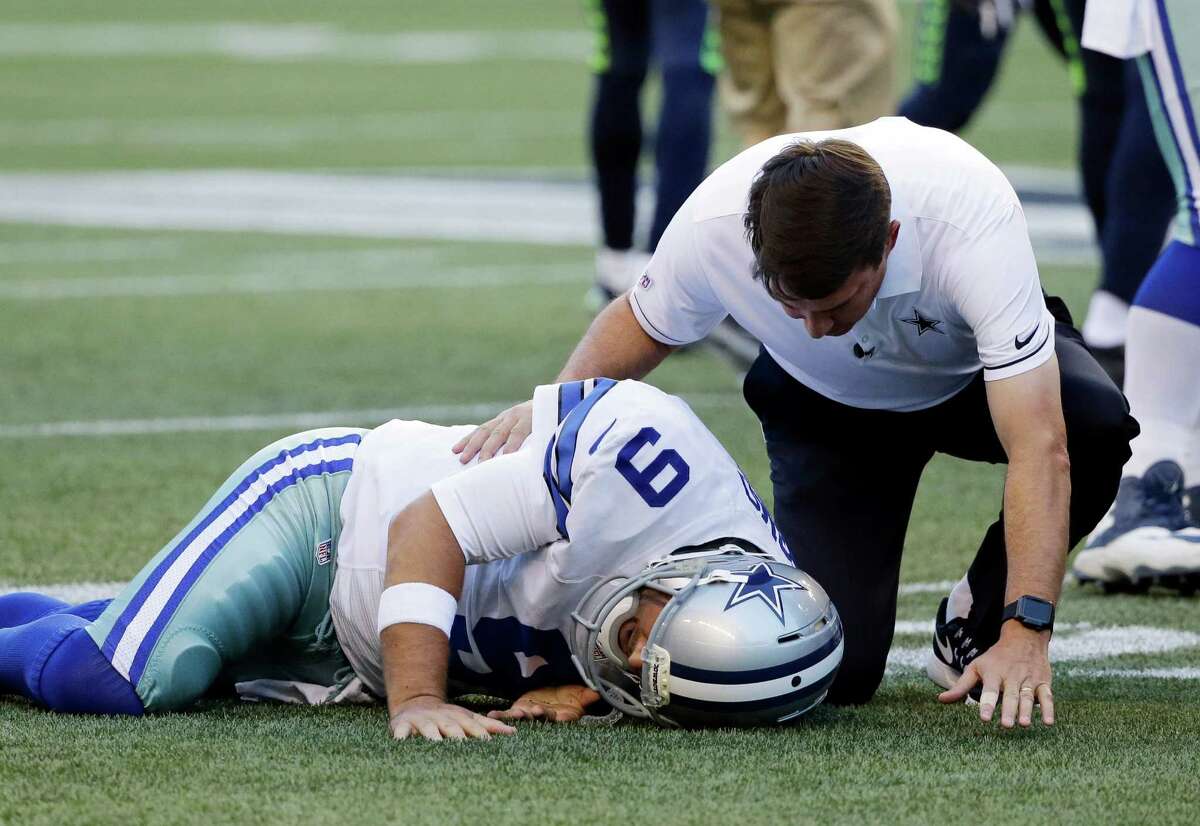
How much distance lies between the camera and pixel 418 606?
10.8 feet

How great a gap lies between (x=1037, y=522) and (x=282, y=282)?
6.17m

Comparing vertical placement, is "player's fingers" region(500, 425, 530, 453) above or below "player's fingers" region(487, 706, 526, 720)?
above

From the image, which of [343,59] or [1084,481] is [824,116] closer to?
[1084,481]

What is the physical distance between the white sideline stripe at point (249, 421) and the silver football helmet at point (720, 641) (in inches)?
110

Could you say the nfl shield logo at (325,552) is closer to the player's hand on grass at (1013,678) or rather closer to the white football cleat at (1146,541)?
the player's hand on grass at (1013,678)

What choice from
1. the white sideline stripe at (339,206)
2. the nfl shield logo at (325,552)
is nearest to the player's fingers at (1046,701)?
the nfl shield logo at (325,552)

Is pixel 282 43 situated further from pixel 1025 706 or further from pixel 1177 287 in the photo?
pixel 1025 706

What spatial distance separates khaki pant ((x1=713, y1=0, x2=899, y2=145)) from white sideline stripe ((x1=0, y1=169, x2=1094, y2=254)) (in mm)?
2880

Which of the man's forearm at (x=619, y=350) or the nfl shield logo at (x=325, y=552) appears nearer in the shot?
the nfl shield logo at (x=325, y=552)

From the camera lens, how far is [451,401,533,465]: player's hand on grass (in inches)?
137

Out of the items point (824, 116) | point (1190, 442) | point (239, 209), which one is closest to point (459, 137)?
point (239, 209)

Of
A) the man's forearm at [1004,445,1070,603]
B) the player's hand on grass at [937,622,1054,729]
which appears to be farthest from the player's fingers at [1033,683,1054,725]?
the man's forearm at [1004,445,1070,603]

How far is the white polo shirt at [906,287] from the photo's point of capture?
11.1 ft

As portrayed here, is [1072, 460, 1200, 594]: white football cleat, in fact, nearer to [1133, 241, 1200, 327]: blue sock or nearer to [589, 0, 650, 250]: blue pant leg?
[1133, 241, 1200, 327]: blue sock
